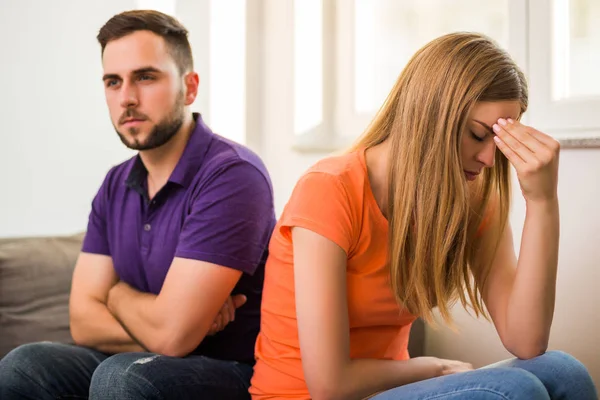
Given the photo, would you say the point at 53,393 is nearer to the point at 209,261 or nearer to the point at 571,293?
the point at 209,261

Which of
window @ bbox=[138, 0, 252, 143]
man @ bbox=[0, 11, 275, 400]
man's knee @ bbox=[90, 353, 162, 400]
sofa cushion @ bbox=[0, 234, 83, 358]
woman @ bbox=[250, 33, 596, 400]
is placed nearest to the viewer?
woman @ bbox=[250, 33, 596, 400]

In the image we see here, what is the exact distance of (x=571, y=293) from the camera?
1.89 meters

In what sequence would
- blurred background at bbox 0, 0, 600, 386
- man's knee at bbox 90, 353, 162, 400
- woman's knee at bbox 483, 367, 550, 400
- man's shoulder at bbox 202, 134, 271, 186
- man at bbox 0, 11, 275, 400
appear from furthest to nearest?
blurred background at bbox 0, 0, 600, 386, man's shoulder at bbox 202, 134, 271, 186, man at bbox 0, 11, 275, 400, man's knee at bbox 90, 353, 162, 400, woman's knee at bbox 483, 367, 550, 400

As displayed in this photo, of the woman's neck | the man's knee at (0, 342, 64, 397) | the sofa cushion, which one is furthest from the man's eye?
the sofa cushion

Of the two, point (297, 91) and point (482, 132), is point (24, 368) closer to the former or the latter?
point (482, 132)

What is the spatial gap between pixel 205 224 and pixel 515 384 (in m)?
0.71

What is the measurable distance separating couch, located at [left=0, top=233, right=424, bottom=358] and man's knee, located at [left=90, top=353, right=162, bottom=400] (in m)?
0.65

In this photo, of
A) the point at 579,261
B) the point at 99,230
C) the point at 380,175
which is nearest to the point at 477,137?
the point at 380,175

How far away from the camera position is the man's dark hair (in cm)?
179

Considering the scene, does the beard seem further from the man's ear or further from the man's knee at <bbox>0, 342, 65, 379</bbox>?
the man's knee at <bbox>0, 342, 65, 379</bbox>

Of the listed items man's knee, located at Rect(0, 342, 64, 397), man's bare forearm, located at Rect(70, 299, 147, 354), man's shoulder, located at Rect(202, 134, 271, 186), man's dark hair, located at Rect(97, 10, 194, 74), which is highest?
man's dark hair, located at Rect(97, 10, 194, 74)

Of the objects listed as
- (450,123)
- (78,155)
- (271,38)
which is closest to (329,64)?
(271,38)

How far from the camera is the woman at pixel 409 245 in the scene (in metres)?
1.26

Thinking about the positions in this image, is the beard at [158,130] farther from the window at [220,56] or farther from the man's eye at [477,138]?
the window at [220,56]
